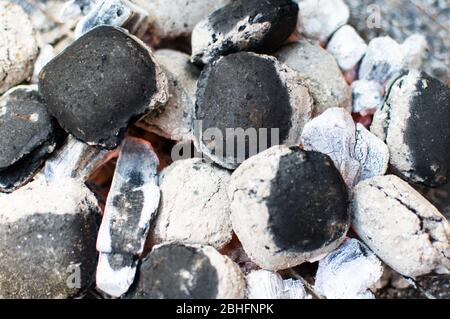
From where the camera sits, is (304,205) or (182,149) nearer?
(304,205)

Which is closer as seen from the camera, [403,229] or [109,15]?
[403,229]

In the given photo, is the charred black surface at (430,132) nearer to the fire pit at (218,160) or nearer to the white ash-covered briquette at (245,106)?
the fire pit at (218,160)

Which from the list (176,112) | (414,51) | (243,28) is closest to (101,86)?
(176,112)

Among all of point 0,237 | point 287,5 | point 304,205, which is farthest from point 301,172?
point 0,237

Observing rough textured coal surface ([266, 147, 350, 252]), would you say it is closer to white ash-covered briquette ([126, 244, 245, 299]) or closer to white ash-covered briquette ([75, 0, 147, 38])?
white ash-covered briquette ([126, 244, 245, 299])

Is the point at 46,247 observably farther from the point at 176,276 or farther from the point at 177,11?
the point at 177,11
